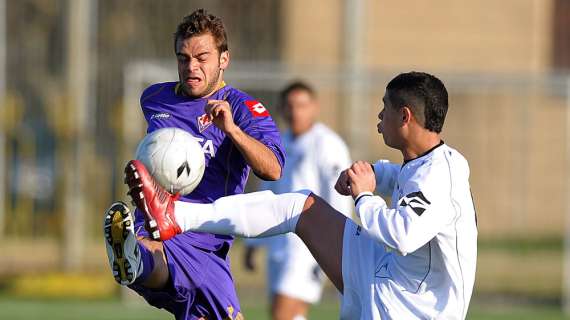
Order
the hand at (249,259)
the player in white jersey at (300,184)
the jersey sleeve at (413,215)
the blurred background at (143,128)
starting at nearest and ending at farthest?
the jersey sleeve at (413,215) → the player in white jersey at (300,184) → the hand at (249,259) → the blurred background at (143,128)

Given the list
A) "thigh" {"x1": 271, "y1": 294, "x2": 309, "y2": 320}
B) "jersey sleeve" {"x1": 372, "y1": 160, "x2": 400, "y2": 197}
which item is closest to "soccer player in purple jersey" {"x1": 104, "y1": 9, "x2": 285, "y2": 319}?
"jersey sleeve" {"x1": 372, "y1": 160, "x2": 400, "y2": 197}

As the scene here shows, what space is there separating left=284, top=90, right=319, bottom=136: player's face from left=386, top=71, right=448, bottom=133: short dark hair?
3.66 metres

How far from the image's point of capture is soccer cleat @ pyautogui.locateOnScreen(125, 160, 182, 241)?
5875 millimetres

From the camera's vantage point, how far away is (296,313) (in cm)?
976

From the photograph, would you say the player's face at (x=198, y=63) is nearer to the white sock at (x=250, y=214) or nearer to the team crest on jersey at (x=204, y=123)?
the team crest on jersey at (x=204, y=123)

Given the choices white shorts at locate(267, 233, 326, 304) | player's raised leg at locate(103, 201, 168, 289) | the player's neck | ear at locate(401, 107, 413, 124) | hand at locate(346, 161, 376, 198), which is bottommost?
white shorts at locate(267, 233, 326, 304)

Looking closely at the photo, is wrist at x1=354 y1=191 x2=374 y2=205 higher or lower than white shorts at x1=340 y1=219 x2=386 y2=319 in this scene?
higher

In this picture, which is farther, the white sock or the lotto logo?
the lotto logo

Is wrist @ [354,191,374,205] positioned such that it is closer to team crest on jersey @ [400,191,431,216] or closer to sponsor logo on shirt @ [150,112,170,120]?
team crest on jersey @ [400,191,431,216]

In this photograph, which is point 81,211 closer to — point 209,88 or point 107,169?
point 107,169

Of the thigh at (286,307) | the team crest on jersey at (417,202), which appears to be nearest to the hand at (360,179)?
the team crest on jersey at (417,202)

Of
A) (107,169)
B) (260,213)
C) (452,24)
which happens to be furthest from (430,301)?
(452,24)

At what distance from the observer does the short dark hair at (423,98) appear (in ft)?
20.1

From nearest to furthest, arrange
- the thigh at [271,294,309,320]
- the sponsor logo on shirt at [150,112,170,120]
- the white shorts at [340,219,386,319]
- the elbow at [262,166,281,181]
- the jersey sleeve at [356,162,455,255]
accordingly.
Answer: the jersey sleeve at [356,162,455,255], the elbow at [262,166,281,181], the white shorts at [340,219,386,319], the sponsor logo on shirt at [150,112,170,120], the thigh at [271,294,309,320]
